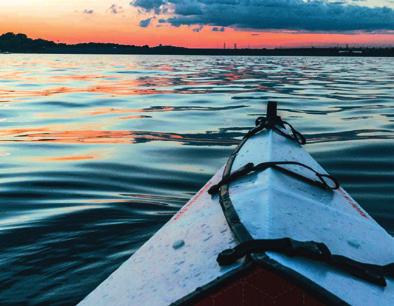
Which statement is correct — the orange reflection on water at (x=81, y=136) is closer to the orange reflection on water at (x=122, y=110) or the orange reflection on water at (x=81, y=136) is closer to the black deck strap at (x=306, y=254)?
the orange reflection on water at (x=122, y=110)

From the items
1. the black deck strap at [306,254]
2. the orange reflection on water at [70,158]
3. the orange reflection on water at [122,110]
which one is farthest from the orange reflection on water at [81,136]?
the black deck strap at [306,254]

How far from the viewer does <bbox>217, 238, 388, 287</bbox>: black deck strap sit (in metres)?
1.73

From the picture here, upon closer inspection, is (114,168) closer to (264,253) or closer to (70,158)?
(70,158)

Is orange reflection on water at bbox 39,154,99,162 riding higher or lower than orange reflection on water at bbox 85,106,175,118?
lower

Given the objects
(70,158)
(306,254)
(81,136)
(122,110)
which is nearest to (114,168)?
(70,158)

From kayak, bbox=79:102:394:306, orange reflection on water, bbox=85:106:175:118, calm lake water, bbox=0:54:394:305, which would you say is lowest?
calm lake water, bbox=0:54:394:305

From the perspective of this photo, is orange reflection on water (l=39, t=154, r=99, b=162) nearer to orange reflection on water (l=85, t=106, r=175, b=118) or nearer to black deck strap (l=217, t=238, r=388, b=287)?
orange reflection on water (l=85, t=106, r=175, b=118)

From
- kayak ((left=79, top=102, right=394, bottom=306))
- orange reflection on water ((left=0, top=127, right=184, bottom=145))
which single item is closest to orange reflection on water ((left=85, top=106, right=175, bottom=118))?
orange reflection on water ((left=0, top=127, right=184, bottom=145))

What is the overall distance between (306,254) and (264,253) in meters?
0.23

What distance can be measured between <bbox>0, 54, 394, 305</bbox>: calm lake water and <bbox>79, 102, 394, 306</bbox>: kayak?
1.47m

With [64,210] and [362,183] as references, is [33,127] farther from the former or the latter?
[362,183]

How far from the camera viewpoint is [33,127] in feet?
41.0

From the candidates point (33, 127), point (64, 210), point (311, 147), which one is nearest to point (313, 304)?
point (64, 210)

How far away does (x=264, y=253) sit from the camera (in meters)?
1.69
